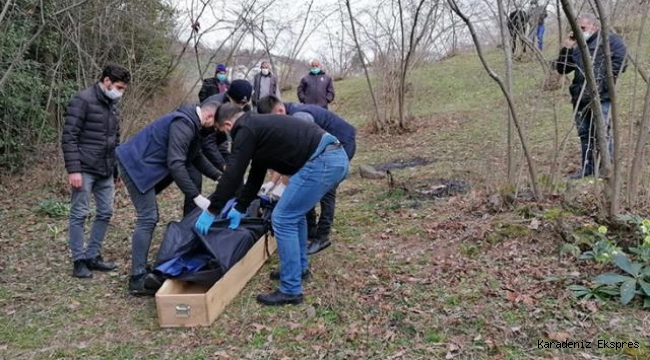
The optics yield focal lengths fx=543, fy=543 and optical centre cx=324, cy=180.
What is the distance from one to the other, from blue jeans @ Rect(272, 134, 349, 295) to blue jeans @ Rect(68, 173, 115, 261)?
1.59m

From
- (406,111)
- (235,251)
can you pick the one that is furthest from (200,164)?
(406,111)

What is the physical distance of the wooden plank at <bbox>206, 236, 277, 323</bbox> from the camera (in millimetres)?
3289

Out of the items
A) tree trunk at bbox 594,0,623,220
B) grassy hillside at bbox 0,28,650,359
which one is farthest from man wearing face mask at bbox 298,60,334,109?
tree trunk at bbox 594,0,623,220

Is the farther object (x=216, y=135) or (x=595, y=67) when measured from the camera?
(x=595, y=67)

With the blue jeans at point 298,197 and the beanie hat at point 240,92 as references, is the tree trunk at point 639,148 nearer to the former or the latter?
the blue jeans at point 298,197

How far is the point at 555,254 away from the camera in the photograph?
12.2 ft

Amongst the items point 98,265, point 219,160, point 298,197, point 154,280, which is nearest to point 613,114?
point 298,197

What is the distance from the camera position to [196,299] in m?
3.20

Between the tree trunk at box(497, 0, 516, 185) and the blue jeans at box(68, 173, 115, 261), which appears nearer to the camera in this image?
the blue jeans at box(68, 173, 115, 261)

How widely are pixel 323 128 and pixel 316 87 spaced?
4.97 m

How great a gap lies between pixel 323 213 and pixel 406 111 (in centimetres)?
673

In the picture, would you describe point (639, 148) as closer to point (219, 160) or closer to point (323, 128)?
point (323, 128)

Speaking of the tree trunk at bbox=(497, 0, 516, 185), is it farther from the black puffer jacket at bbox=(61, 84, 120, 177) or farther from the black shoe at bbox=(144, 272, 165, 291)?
the black puffer jacket at bbox=(61, 84, 120, 177)

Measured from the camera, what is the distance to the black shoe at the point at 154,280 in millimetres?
3570
